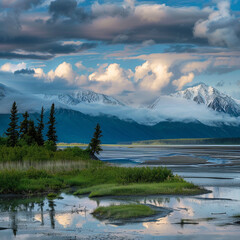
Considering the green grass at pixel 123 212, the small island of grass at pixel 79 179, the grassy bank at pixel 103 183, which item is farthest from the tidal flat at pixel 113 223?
the small island of grass at pixel 79 179

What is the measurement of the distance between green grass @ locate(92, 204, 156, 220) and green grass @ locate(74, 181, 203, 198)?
10318mm

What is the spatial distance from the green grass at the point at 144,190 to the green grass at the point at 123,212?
10318mm

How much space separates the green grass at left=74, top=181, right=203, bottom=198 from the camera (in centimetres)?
4678

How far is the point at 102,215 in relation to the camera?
34.3 m

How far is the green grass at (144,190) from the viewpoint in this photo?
46781 millimetres

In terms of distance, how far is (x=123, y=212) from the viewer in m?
34.1

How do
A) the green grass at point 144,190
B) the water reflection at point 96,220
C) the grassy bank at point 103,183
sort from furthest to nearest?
the grassy bank at point 103,183
the green grass at point 144,190
the water reflection at point 96,220

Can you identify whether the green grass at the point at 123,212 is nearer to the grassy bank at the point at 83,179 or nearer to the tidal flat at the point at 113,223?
the tidal flat at the point at 113,223

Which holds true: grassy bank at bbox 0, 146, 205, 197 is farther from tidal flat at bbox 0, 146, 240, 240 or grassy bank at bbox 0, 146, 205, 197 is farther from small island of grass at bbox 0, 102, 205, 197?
tidal flat at bbox 0, 146, 240, 240

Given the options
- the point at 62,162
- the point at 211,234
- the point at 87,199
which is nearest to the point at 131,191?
the point at 87,199

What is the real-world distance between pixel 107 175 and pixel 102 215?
24845mm

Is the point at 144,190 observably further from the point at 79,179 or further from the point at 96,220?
the point at 96,220

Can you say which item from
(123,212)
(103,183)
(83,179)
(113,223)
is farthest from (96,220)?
(83,179)

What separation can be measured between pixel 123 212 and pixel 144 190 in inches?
540
